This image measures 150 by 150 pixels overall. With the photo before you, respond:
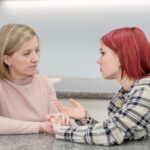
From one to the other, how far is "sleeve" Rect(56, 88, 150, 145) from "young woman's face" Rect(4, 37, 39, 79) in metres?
0.47

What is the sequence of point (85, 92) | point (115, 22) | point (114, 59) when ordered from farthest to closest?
point (115, 22) < point (85, 92) < point (114, 59)

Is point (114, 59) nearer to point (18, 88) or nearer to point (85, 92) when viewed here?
point (18, 88)

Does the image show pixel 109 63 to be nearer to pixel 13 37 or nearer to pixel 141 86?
pixel 141 86

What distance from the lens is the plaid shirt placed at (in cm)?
106

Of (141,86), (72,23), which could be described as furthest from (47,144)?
(72,23)

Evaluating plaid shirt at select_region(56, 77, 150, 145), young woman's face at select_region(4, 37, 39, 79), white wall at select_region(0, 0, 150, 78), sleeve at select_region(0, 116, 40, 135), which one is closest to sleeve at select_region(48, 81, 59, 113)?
young woman's face at select_region(4, 37, 39, 79)

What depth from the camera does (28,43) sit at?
56.7 inches

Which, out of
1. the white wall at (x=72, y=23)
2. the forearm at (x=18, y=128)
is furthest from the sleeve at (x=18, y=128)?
the white wall at (x=72, y=23)

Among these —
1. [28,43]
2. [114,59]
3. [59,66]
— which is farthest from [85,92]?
[114,59]

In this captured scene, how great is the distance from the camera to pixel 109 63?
3.97 feet

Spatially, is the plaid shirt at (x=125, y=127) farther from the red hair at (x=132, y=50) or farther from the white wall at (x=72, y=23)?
the white wall at (x=72, y=23)

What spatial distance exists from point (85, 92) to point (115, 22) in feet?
2.36

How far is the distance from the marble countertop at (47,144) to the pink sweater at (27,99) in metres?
0.28

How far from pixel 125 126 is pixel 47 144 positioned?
0.25m
